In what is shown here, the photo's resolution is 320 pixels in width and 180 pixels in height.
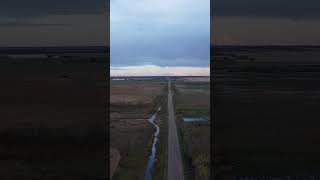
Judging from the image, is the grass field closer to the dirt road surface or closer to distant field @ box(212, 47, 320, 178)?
the dirt road surface

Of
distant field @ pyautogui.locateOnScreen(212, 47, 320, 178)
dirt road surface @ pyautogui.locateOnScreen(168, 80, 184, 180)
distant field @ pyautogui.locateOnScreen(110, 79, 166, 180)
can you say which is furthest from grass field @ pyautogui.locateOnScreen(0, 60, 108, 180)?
distant field @ pyautogui.locateOnScreen(212, 47, 320, 178)

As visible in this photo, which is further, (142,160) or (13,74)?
(13,74)

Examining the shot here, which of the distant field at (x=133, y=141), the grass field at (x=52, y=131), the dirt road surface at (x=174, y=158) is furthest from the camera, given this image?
the grass field at (x=52, y=131)

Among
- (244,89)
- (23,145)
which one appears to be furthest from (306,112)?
(23,145)

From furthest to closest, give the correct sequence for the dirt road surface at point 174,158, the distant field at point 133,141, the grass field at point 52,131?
the grass field at point 52,131
the distant field at point 133,141
the dirt road surface at point 174,158

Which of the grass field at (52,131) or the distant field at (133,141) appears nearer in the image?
the distant field at (133,141)

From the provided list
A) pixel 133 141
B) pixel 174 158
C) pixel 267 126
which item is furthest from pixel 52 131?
pixel 267 126

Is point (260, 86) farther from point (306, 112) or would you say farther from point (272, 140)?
point (272, 140)

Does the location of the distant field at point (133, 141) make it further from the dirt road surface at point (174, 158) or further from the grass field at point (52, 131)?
the grass field at point (52, 131)

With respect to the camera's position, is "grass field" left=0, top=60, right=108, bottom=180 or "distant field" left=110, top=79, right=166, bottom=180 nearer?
"distant field" left=110, top=79, right=166, bottom=180

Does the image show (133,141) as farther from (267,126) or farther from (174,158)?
(267,126)

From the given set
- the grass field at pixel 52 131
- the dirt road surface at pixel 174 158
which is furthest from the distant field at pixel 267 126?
the grass field at pixel 52 131
